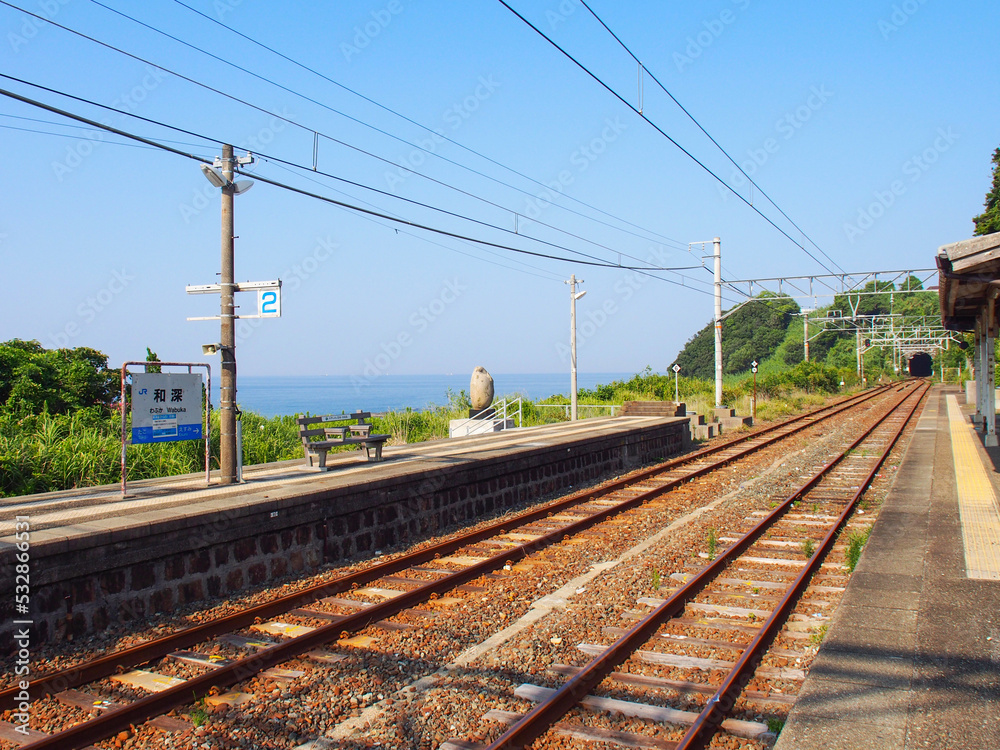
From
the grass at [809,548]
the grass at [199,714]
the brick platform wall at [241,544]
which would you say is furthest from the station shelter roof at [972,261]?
the grass at [199,714]

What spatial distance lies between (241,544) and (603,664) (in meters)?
4.29

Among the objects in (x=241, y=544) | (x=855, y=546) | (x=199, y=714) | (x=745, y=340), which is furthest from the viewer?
(x=745, y=340)

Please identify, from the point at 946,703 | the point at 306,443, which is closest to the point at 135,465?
the point at 306,443

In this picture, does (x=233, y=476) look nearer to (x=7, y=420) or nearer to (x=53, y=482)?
(x=53, y=482)

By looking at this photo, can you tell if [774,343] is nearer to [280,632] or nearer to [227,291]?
[227,291]

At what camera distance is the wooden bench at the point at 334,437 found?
38.6 feet

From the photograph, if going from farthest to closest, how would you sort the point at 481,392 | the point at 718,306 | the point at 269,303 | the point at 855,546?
the point at 718,306 < the point at 481,392 < the point at 269,303 < the point at 855,546

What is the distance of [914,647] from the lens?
5.55m

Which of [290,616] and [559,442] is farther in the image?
[559,442]

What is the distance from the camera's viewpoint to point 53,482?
12.0 metres

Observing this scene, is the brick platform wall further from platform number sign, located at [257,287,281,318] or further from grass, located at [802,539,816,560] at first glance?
grass, located at [802,539,816,560]

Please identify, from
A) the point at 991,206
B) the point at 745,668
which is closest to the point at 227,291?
the point at 745,668

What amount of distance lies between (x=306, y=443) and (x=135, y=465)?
346 cm

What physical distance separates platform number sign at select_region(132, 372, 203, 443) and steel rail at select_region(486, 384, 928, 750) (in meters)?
5.79
